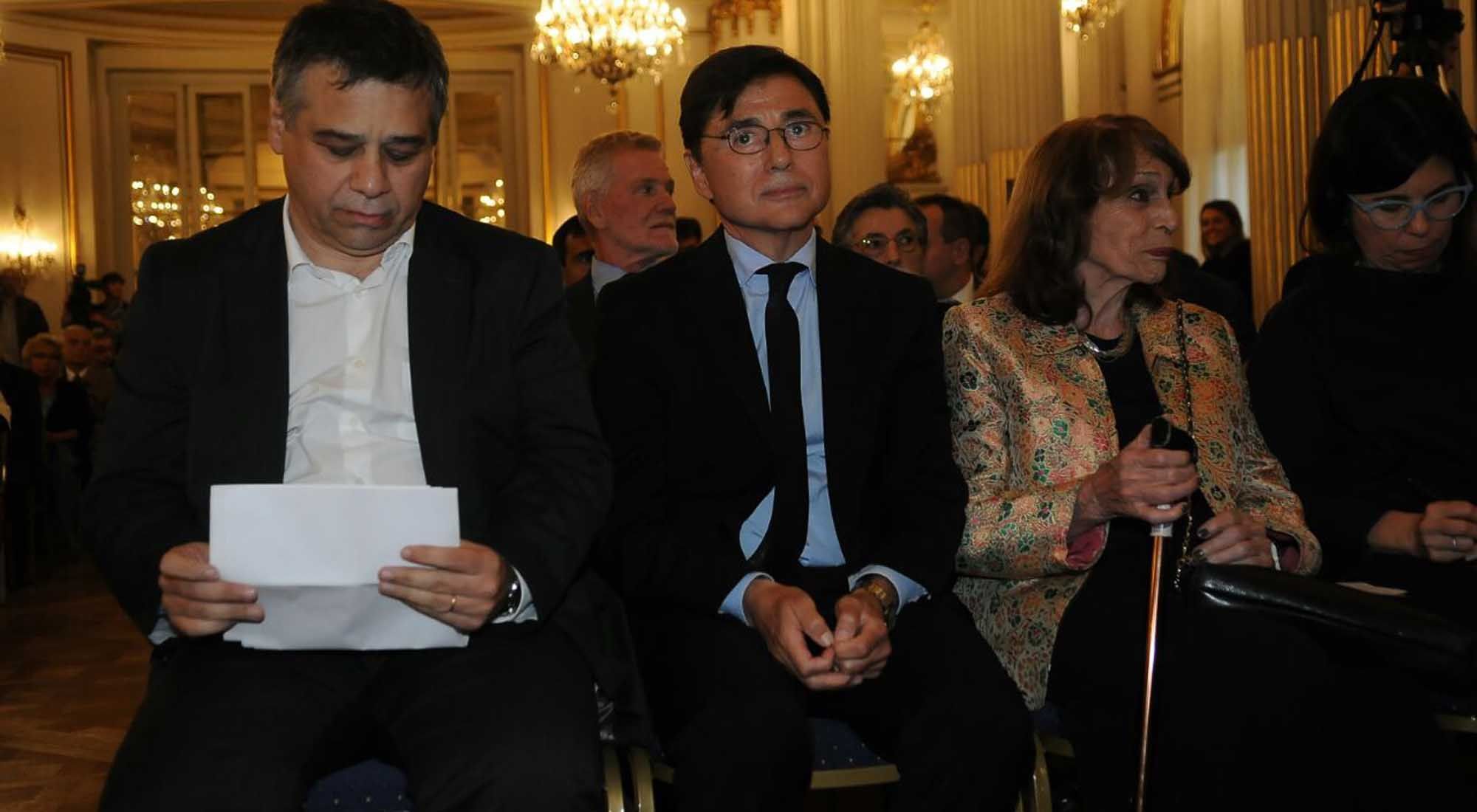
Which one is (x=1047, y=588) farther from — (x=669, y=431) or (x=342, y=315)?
(x=342, y=315)

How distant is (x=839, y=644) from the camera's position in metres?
2.35

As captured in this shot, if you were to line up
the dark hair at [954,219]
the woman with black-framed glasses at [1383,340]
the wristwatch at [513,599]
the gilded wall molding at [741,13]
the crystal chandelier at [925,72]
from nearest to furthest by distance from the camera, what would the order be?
1. the wristwatch at [513,599]
2. the woman with black-framed glasses at [1383,340]
3. the dark hair at [954,219]
4. the gilded wall molding at [741,13]
5. the crystal chandelier at [925,72]

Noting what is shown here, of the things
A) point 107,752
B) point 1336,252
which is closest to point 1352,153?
point 1336,252

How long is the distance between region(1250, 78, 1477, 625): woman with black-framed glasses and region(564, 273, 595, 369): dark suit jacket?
1.67 m

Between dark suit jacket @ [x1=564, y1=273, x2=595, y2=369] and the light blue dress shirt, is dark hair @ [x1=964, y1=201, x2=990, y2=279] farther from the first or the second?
the light blue dress shirt

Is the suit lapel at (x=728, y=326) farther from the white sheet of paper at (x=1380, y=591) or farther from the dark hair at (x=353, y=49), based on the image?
the white sheet of paper at (x=1380, y=591)

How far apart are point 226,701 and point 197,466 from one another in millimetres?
384

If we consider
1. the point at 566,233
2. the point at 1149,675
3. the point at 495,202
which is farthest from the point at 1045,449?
the point at 495,202

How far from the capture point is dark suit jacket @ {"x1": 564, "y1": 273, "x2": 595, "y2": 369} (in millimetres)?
4172

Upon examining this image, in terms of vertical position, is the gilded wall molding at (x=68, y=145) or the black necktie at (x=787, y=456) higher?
the gilded wall molding at (x=68, y=145)

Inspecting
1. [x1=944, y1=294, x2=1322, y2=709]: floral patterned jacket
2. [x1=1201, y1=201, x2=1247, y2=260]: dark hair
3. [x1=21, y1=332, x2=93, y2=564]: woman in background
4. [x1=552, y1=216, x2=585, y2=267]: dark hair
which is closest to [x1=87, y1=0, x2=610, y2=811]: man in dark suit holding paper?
[x1=944, y1=294, x2=1322, y2=709]: floral patterned jacket

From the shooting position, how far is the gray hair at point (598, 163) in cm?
499

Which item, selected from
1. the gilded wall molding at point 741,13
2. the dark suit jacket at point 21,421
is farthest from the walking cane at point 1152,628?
the gilded wall molding at point 741,13

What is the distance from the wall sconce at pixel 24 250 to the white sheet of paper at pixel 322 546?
51.4ft
